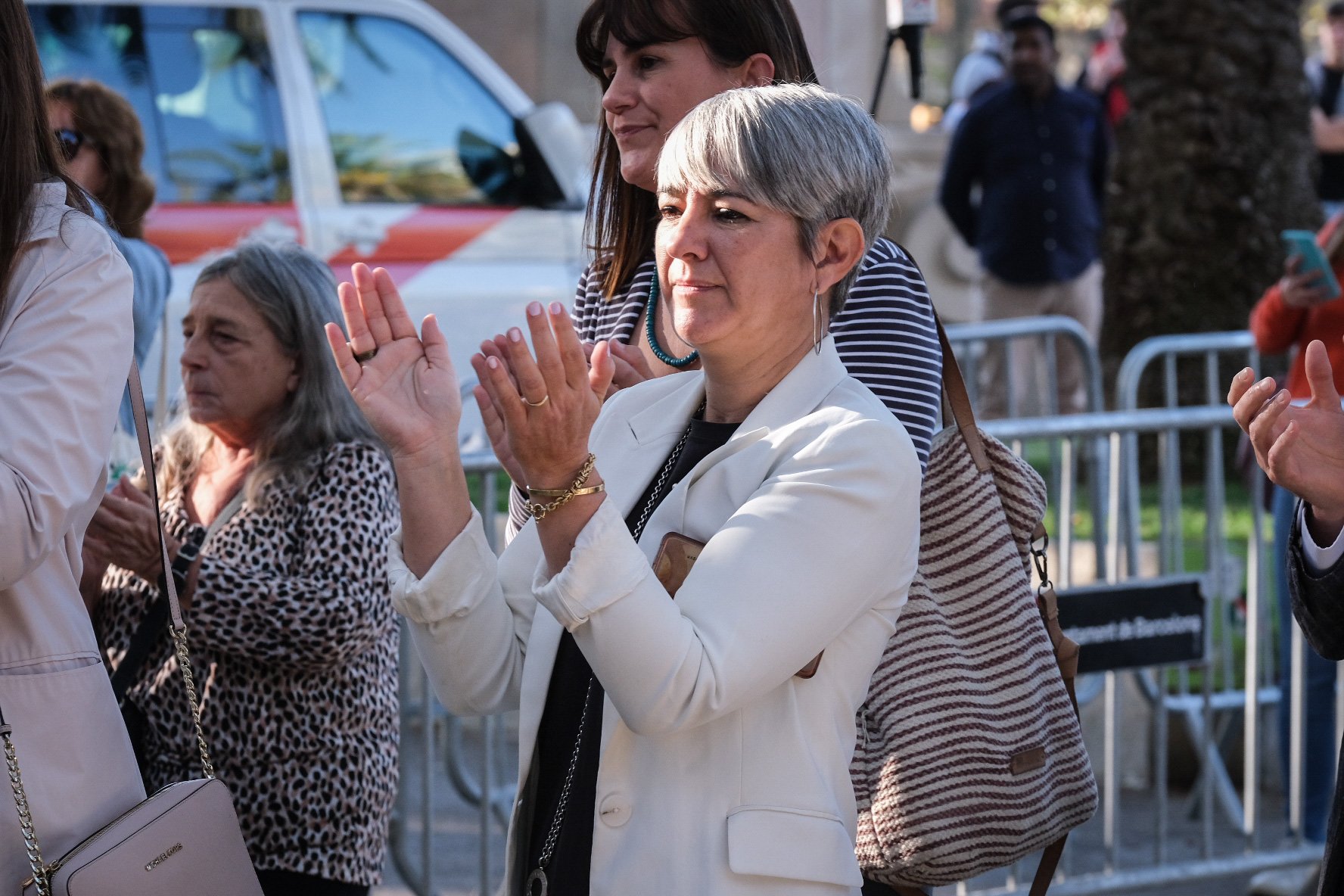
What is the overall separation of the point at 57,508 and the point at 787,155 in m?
1.01

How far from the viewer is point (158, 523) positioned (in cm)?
260

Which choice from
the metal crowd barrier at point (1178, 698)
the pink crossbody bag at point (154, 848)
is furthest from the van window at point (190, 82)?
the pink crossbody bag at point (154, 848)

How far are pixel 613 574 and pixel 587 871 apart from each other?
1.47ft

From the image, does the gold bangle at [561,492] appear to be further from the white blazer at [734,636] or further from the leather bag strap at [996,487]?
the leather bag strap at [996,487]

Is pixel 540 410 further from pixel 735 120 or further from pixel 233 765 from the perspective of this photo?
pixel 233 765

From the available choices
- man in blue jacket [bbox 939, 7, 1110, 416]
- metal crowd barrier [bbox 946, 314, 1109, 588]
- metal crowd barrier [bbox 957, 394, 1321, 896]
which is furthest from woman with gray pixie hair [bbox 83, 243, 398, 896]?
man in blue jacket [bbox 939, 7, 1110, 416]

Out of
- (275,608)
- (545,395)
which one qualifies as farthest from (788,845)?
(275,608)

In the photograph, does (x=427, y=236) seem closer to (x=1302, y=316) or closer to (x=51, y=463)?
(x=1302, y=316)

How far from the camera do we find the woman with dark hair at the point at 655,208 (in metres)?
2.62

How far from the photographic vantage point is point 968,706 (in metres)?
2.57

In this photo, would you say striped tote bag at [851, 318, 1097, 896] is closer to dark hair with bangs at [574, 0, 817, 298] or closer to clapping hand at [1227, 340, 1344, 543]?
clapping hand at [1227, 340, 1344, 543]

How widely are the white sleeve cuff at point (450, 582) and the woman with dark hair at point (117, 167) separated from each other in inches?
96.4

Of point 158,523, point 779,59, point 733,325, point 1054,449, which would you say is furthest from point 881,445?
point 1054,449

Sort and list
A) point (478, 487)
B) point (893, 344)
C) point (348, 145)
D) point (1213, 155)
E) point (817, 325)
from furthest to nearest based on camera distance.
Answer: point (1213, 155)
point (348, 145)
point (478, 487)
point (893, 344)
point (817, 325)
